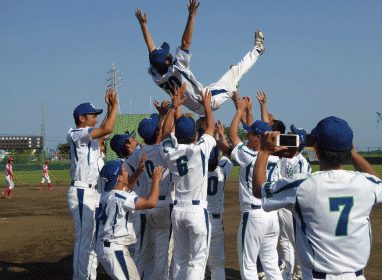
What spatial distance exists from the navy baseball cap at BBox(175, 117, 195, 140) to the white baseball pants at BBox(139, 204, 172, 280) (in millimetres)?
1206

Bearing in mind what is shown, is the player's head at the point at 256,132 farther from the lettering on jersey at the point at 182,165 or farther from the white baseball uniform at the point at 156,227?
the white baseball uniform at the point at 156,227

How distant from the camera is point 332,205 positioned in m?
3.43

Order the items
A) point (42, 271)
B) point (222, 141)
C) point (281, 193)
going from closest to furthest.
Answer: point (281, 193), point (222, 141), point (42, 271)

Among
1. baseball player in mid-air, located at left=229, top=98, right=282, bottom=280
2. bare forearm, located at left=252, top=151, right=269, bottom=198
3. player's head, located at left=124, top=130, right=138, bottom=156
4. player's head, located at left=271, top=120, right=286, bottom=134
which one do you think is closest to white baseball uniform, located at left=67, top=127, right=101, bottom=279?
player's head, located at left=124, top=130, right=138, bottom=156

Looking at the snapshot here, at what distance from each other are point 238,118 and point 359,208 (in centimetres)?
328

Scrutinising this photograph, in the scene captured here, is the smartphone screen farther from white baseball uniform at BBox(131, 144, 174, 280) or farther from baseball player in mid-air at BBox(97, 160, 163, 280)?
white baseball uniform at BBox(131, 144, 174, 280)

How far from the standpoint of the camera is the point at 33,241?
1168 cm

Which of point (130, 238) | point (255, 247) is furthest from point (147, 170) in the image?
point (255, 247)

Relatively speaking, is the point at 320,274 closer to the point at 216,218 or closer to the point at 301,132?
the point at 216,218

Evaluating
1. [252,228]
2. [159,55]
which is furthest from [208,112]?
[252,228]

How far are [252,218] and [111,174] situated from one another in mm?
1996

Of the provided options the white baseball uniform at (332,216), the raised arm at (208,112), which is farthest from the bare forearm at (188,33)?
the white baseball uniform at (332,216)

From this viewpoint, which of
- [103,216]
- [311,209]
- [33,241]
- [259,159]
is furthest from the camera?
[33,241]

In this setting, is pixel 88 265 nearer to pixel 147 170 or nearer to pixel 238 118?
pixel 147 170
